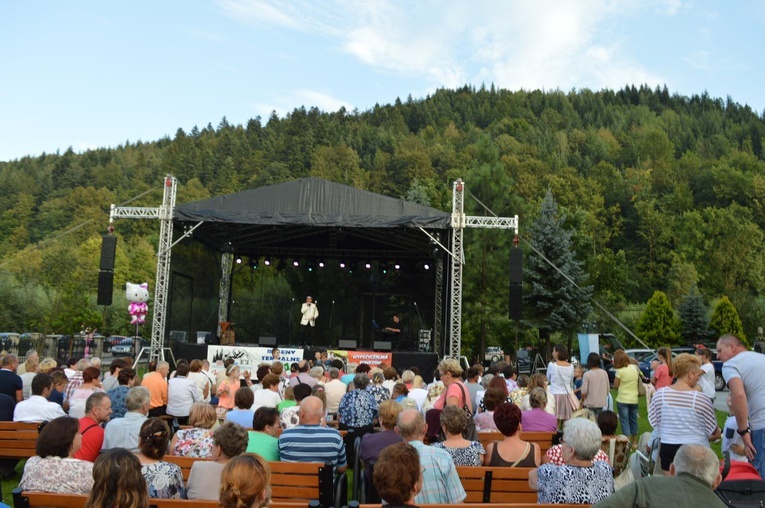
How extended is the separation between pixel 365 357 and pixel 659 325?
20.8m

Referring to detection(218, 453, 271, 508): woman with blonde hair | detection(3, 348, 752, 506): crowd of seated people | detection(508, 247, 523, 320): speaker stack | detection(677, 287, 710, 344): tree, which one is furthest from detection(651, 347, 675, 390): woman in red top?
detection(677, 287, 710, 344): tree

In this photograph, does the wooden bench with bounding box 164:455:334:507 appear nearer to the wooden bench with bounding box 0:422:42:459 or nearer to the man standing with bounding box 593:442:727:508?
the man standing with bounding box 593:442:727:508

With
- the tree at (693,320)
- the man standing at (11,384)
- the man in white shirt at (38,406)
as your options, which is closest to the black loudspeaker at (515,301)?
the man standing at (11,384)

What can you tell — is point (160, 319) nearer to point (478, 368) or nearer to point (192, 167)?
point (478, 368)

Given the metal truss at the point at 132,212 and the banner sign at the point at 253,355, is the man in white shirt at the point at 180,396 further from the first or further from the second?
the metal truss at the point at 132,212

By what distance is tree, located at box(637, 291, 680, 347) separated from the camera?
3050 cm

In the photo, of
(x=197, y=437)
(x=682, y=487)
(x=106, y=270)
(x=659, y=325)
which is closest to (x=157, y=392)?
(x=197, y=437)

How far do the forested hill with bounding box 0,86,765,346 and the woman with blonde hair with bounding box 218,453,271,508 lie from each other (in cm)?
2280

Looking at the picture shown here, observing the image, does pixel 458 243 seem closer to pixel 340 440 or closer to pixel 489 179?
pixel 340 440

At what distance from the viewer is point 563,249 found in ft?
85.8

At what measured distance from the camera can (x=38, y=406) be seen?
5.61m

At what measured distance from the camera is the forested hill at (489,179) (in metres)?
37.1

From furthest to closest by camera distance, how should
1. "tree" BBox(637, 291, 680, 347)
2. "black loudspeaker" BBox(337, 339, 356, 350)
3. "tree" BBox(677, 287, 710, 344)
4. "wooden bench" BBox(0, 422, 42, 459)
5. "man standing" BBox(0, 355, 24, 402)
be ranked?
"tree" BBox(637, 291, 680, 347), "tree" BBox(677, 287, 710, 344), "black loudspeaker" BBox(337, 339, 356, 350), "man standing" BBox(0, 355, 24, 402), "wooden bench" BBox(0, 422, 42, 459)

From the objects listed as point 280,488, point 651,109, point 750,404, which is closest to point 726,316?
point 750,404
